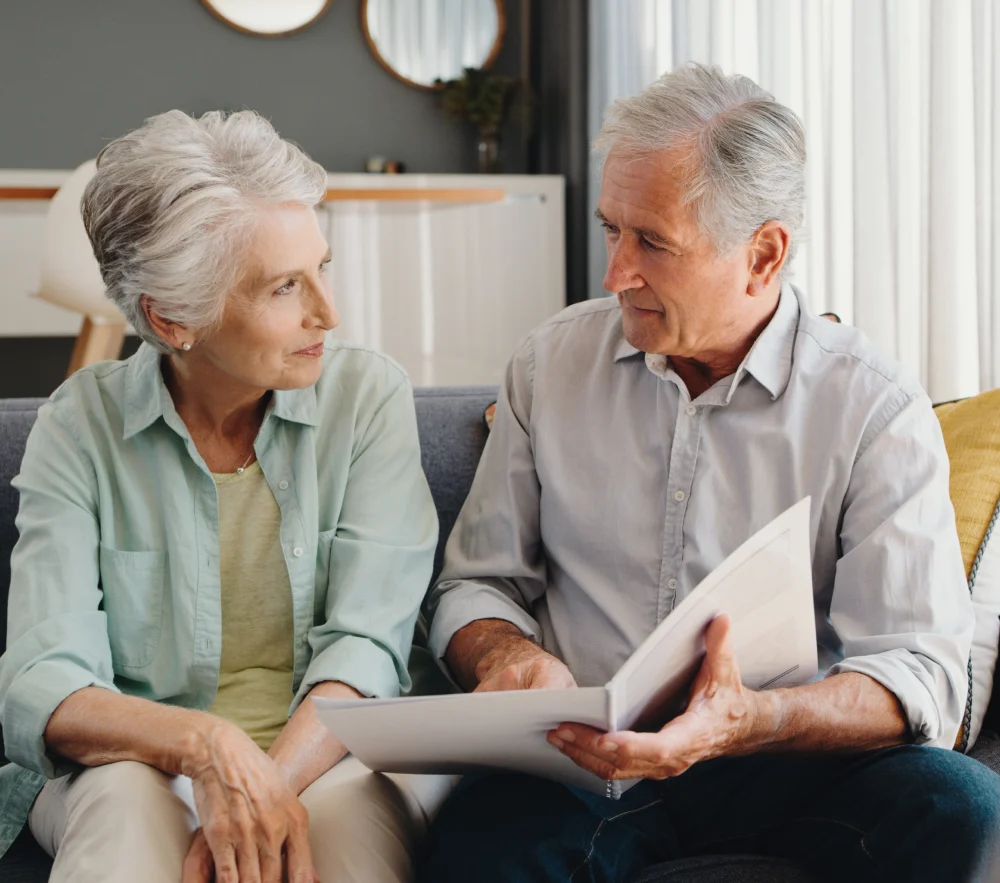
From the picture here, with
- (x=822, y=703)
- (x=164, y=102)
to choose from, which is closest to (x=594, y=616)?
(x=822, y=703)

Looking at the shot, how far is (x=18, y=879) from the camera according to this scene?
1.21 m

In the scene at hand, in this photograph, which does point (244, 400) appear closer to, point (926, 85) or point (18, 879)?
point (18, 879)

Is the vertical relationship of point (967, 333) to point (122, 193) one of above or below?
below

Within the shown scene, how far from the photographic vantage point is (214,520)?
135 centimetres

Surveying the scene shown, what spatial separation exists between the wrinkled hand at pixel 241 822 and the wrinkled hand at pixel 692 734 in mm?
286

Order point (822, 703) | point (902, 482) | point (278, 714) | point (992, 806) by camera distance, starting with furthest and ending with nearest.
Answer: point (278, 714), point (902, 482), point (822, 703), point (992, 806)

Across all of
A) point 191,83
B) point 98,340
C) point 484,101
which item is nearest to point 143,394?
point 98,340

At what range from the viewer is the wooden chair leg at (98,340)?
333 centimetres

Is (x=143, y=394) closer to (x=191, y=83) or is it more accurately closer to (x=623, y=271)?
(x=623, y=271)

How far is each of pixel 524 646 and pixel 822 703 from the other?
0.33 metres

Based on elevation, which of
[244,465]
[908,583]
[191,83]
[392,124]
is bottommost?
[908,583]

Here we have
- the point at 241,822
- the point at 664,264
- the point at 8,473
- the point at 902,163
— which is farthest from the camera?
the point at 902,163

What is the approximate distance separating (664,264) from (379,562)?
0.47m

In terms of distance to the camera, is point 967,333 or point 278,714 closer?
point 278,714
